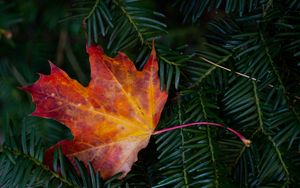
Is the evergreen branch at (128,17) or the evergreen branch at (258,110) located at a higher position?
the evergreen branch at (128,17)

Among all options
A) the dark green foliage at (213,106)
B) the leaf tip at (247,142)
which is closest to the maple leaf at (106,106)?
the dark green foliage at (213,106)

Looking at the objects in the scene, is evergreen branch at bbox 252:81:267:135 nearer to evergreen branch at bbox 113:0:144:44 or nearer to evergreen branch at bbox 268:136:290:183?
evergreen branch at bbox 268:136:290:183

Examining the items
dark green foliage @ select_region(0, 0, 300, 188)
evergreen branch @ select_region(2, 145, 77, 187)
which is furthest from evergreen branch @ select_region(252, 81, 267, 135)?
evergreen branch @ select_region(2, 145, 77, 187)

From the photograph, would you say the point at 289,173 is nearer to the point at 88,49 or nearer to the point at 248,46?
the point at 248,46

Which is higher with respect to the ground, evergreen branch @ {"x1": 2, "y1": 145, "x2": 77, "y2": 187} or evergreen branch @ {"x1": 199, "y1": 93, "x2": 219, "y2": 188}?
evergreen branch @ {"x1": 199, "y1": 93, "x2": 219, "y2": 188}

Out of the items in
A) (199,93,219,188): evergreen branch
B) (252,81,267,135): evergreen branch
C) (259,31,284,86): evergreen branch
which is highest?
(259,31,284,86): evergreen branch

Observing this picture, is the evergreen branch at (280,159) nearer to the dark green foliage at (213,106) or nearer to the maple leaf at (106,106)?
the dark green foliage at (213,106)

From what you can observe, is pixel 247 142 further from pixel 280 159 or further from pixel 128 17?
pixel 128 17

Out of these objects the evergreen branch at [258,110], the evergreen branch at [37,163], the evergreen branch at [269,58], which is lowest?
the evergreen branch at [37,163]
